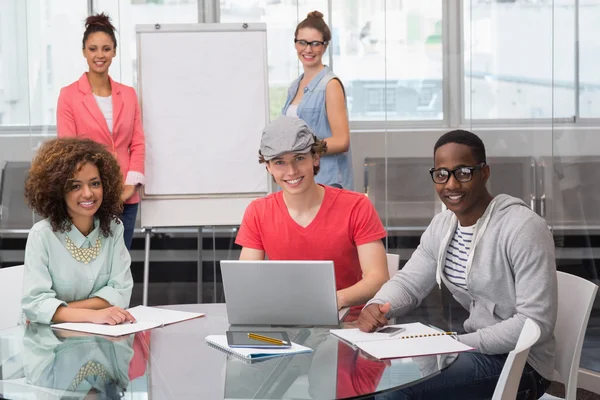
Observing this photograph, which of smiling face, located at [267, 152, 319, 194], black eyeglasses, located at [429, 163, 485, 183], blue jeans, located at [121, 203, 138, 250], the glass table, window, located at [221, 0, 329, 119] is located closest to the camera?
the glass table

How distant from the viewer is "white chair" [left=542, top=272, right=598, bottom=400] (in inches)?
93.8

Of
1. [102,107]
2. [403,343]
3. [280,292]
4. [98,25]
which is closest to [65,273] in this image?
[280,292]

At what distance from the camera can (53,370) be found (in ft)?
6.61

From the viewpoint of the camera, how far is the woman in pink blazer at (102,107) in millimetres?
4219

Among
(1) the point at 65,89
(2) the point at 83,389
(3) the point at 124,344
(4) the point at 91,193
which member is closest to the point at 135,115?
(1) the point at 65,89

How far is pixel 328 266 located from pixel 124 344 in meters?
0.58

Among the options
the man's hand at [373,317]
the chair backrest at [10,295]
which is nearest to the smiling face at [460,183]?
the man's hand at [373,317]

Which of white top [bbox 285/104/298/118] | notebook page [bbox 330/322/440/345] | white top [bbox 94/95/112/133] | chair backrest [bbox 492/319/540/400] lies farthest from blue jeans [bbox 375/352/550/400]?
white top [bbox 94/95/112/133]

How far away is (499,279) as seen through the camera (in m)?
2.45

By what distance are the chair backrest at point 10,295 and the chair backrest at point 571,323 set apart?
71.2 inches

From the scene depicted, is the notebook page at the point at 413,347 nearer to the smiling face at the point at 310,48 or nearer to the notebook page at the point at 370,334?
the notebook page at the point at 370,334

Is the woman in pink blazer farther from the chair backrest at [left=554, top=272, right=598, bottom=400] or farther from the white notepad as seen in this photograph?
the chair backrest at [left=554, top=272, right=598, bottom=400]

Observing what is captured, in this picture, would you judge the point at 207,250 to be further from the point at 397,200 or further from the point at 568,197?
the point at 568,197

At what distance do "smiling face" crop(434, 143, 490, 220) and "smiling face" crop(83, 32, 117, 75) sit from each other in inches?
89.6
